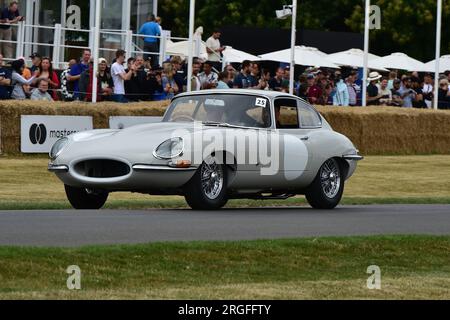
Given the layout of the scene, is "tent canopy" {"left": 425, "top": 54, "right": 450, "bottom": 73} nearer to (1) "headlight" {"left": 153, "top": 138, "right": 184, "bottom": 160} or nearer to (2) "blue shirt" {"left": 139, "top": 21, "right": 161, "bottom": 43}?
(2) "blue shirt" {"left": 139, "top": 21, "right": 161, "bottom": 43}

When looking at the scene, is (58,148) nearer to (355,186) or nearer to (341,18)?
(355,186)

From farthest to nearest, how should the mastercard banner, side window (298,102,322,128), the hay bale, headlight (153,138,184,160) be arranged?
the hay bale, the mastercard banner, side window (298,102,322,128), headlight (153,138,184,160)

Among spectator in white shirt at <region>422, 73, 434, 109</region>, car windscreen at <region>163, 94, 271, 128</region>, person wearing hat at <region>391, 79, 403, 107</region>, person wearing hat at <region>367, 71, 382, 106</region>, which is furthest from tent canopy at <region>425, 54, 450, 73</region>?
car windscreen at <region>163, 94, 271, 128</region>

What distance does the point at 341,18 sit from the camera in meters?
59.3

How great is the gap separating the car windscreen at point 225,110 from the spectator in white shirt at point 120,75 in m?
10.4

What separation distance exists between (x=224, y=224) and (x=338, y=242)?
1.51m

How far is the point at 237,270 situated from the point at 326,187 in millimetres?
6014

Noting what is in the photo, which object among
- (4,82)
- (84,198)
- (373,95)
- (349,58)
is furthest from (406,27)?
(84,198)

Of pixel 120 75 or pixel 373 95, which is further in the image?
pixel 373 95

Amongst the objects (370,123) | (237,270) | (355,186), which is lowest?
(355,186)

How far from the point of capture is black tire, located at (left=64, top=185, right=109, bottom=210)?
15766 millimetres

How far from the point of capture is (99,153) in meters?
14.9

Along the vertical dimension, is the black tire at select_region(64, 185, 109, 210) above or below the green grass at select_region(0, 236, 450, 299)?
above

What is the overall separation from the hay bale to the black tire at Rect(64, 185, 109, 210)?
28.8 feet
